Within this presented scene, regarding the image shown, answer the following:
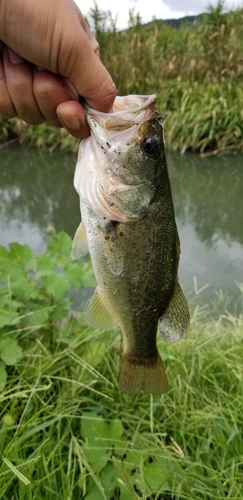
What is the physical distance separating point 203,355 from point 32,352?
38.1 inches

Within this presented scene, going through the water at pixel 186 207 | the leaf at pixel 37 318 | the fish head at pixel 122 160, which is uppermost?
the fish head at pixel 122 160

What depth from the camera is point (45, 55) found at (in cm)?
123

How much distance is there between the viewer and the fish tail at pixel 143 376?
62.0 inches

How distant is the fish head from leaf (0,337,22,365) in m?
0.92

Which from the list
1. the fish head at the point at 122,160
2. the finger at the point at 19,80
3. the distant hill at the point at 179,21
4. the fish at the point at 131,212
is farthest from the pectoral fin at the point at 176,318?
the distant hill at the point at 179,21

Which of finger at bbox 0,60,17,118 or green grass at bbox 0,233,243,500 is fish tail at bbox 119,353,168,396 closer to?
green grass at bbox 0,233,243,500

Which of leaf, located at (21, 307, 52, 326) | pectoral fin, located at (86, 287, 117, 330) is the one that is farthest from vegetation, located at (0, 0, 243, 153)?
pectoral fin, located at (86, 287, 117, 330)

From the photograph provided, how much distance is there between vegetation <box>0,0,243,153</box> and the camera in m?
8.27

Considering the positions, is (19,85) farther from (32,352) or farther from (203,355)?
(203,355)

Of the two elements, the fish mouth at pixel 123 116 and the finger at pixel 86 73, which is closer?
the finger at pixel 86 73

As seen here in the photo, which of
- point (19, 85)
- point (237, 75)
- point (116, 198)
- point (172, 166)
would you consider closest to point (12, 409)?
point (116, 198)

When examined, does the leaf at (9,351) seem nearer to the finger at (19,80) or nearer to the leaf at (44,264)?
the leaf at (44,264)

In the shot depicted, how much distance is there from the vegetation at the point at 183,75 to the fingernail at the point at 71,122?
23.3 feet

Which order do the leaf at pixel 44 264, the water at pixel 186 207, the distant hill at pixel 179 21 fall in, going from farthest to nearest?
the distant hill at pixel 179 21 < the water at pixel 186 207 < the leaf at pixel 44 264
